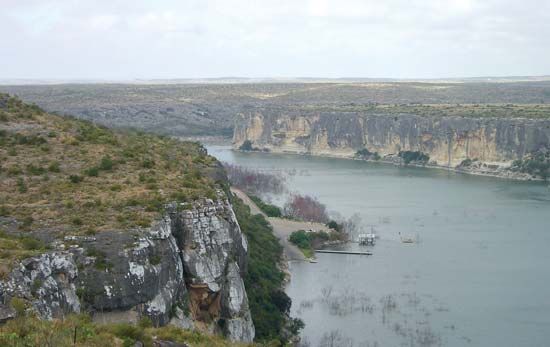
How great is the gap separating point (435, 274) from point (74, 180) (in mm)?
16756

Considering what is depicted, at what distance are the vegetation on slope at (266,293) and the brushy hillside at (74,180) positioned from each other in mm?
3403

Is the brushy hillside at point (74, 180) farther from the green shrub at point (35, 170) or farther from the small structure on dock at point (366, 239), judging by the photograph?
the small structure on dock at point (366, 239)

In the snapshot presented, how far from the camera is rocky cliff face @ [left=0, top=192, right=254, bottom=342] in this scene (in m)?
11.7

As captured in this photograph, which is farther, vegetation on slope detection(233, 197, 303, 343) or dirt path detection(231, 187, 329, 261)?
dirt path detection(231, 187, 329, 261)

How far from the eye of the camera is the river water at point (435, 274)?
2283 centimetres

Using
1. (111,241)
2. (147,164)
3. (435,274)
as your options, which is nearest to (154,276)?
(111,241)

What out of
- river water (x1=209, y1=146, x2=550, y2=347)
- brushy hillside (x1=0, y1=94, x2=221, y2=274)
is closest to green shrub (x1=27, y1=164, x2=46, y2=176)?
brushy hillside (x1=0, y1=94, x2=221, y2=274)

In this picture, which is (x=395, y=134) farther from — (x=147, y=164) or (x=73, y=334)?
(x=73, y=334)

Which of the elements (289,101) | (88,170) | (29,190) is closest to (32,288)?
(29,190)

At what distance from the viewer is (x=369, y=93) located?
11831 cm

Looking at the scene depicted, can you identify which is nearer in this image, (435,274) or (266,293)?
(266,293)

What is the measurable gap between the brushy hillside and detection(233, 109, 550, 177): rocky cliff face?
1866 inches

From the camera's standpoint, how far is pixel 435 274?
2922 cm

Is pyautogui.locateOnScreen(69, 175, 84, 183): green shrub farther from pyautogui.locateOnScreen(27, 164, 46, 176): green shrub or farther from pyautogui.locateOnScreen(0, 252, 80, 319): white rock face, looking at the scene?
pyautogui.locateOnScreen(0, 252, 80, 319): white rock face
